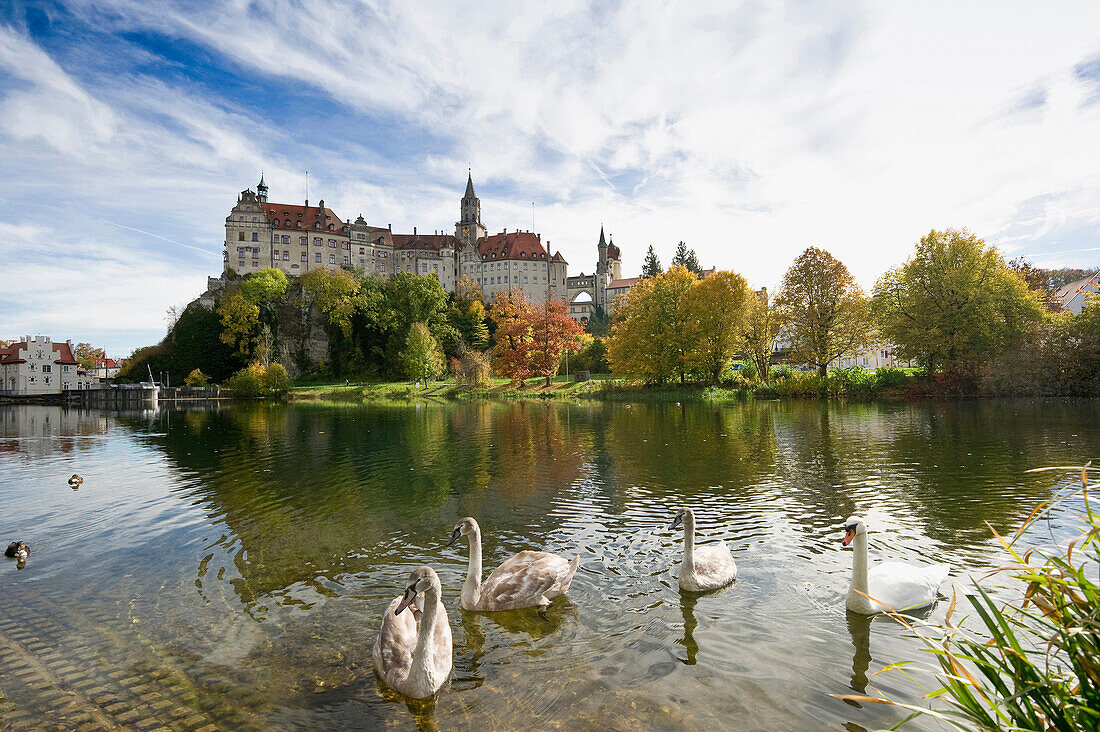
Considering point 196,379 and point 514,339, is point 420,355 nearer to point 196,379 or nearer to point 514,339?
point 514,339

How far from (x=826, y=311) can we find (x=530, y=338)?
107 feet

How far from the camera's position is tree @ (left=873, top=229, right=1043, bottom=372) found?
153 ft

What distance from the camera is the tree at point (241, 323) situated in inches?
3324

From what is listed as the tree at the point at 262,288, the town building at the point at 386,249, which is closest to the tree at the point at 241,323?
the tree at the point at 262,288

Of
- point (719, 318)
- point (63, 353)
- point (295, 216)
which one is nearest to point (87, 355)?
point (63, 353)

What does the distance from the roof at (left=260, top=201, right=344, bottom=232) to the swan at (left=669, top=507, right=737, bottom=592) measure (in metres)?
111

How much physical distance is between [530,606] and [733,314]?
4963 centimetres

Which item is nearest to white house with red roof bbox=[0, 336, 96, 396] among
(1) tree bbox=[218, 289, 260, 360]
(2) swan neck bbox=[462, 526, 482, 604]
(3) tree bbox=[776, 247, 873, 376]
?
(1) tree bbox=[218, 289, 260, 360]

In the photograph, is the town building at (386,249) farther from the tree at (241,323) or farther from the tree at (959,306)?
the tree at (959,306)

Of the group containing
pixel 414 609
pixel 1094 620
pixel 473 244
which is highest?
pixel 473 244

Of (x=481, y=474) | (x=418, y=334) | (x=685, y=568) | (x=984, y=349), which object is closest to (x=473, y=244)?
(x=418, y=334)

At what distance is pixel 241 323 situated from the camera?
84625 millimetres

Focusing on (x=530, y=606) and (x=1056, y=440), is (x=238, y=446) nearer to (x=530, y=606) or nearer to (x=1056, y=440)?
(x=530, y=606)

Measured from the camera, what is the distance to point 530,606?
796cm
